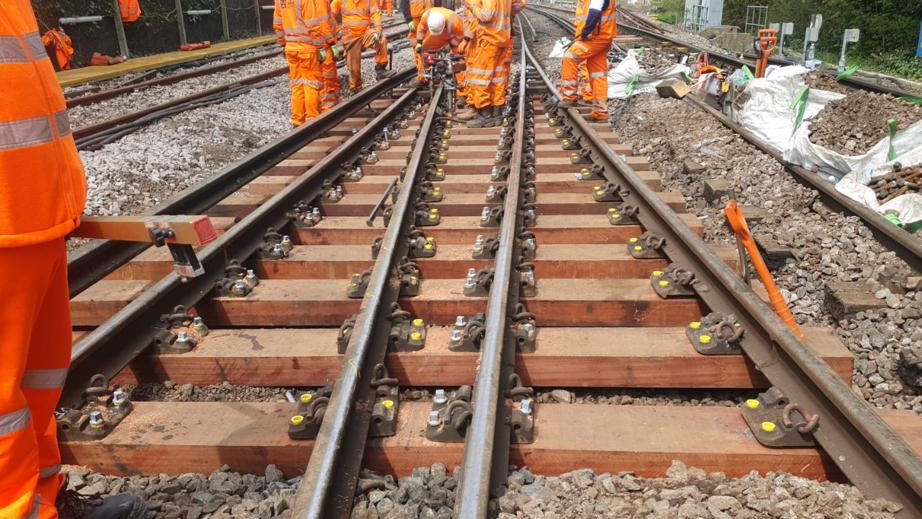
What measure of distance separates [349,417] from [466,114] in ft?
21.4

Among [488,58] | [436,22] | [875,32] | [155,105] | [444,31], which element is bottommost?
[155,105]

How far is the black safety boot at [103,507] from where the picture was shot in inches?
79.3

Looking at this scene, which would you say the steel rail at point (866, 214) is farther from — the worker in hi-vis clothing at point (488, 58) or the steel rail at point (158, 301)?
the steel rail at point (158, 301)

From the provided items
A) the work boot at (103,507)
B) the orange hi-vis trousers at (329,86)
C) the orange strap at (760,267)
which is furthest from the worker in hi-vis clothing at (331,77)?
the work boot at (103,507)

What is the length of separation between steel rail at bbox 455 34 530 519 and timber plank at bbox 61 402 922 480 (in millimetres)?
120

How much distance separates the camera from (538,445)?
2.25 meters

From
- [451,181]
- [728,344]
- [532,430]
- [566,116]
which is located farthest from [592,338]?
A: [566,116]

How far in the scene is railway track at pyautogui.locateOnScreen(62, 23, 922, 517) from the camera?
7.20 feet

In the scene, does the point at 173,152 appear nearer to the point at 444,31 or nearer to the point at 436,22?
the point at 436,22

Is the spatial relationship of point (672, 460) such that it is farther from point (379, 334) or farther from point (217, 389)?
point (217, 389)

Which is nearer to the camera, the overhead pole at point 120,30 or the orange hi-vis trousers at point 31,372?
the orange hi-vis trousers at point 31,372

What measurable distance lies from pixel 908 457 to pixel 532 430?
1.08 meters

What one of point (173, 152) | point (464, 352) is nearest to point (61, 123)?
point (464, 352)

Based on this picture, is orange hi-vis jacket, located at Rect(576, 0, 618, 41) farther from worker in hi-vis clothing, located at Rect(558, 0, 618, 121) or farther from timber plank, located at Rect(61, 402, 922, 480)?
timber plank, located at Rect(61, 402, 922, 480)
